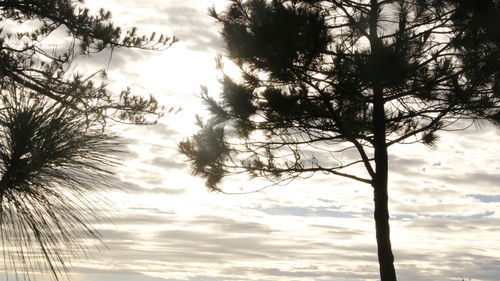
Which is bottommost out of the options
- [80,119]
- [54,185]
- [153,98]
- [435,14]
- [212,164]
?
[54,185]

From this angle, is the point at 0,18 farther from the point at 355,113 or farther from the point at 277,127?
the point at 355,113

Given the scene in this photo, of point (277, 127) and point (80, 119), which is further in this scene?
point (277, 127)

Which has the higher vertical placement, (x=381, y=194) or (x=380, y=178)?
(x=380, y=178)

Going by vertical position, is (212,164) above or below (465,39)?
below

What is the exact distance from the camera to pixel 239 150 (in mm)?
11273

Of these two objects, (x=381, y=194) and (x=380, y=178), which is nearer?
(x=381, y=194)

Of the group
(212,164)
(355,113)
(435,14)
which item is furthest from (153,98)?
(435,14)

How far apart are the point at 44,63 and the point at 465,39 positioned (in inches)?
282

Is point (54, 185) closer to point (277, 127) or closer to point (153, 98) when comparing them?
point (153, 98)

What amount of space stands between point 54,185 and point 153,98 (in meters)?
6.06

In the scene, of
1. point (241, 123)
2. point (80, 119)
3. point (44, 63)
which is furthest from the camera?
point (241, 123)

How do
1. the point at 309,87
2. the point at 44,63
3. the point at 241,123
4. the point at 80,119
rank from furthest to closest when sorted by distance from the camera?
the point at 241,123
the point at 309,87
the point at 44,63
the point at 80,119

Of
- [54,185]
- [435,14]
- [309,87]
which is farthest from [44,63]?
[435,14]

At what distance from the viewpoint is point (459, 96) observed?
31.0ft
